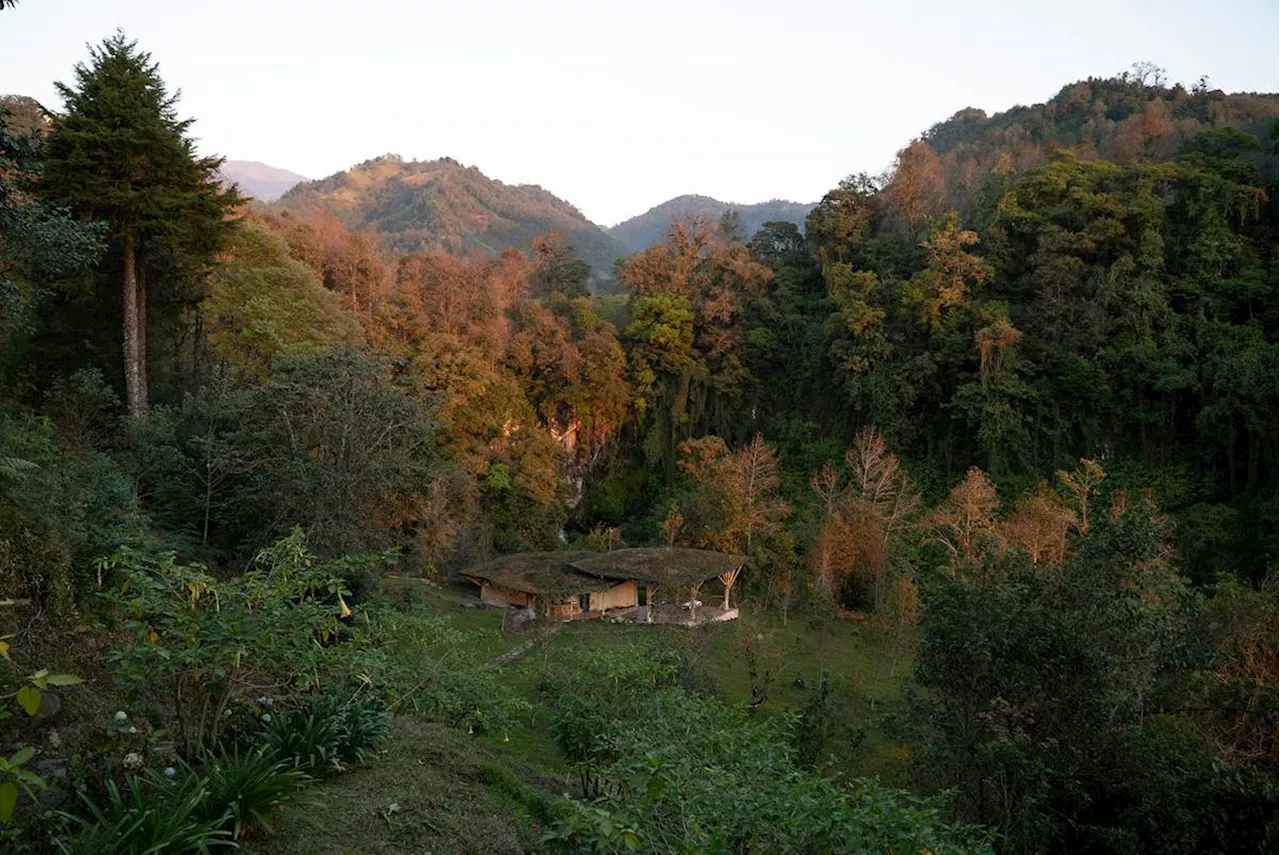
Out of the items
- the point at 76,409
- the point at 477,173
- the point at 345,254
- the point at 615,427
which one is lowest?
the point at 615,427

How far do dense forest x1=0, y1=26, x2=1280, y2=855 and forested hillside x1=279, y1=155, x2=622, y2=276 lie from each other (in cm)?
2788

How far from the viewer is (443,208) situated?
61.9 meters

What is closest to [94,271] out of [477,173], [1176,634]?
[1176,634]

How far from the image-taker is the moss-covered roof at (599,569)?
20625 millimetres

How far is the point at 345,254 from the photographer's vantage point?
2480cm

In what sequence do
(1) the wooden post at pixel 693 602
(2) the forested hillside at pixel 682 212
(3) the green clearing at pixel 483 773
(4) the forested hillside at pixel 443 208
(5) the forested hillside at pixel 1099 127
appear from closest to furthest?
(3) the green clearing at pixel 483 773, (1) the wooden post at pixel 693 602, (5) the forested hillside at pixel 1099 127, (4) the forested hillside at pixel 443 208, (2) the forested hillside at pixel 682 212

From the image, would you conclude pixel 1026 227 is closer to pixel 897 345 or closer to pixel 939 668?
pixel 897 345

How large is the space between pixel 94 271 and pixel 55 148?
2552mm

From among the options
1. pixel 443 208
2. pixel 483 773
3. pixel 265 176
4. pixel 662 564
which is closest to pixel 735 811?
pixel 483 773

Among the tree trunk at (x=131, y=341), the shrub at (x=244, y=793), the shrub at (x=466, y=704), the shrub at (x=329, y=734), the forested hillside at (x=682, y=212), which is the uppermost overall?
the forested hillside at (x=682, y=212)

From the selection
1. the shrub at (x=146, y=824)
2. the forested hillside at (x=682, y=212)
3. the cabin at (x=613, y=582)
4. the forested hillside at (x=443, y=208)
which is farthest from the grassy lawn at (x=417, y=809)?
the forested hillside at (x=682, y=212)

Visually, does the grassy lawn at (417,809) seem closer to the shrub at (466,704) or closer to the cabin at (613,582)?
the shrub at (466,704)

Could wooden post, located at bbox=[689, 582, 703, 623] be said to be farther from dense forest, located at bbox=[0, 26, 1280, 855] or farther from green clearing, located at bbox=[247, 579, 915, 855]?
green clearing, located at bbox=[247, 579, 915, 855]

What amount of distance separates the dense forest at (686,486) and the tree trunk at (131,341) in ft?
0.24
